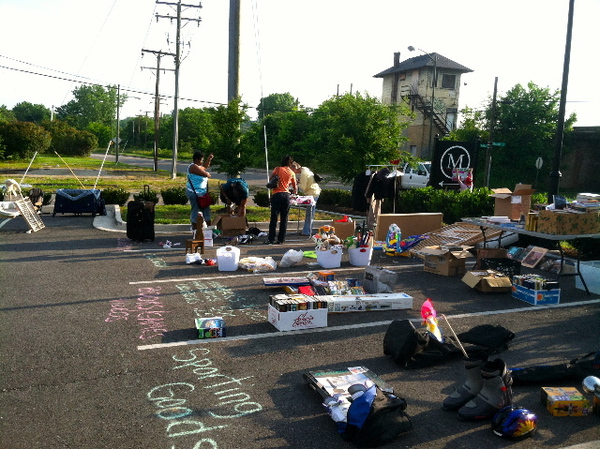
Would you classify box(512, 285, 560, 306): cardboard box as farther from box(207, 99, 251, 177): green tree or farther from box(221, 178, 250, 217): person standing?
box(207, 99, 251, 177): green tree

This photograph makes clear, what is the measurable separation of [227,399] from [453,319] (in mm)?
3764

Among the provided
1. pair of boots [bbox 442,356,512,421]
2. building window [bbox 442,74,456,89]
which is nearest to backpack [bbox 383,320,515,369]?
pair of boots [bbox 442,356,512,421]

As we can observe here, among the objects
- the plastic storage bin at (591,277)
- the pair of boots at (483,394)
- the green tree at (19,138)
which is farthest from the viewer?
the green tree at (19,138)

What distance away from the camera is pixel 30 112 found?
338 feet

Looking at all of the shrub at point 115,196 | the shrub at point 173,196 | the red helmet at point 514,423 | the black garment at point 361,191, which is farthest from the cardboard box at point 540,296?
the shrub at point 115,196

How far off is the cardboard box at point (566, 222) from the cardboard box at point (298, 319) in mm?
4681

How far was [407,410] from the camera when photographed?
4672 mm

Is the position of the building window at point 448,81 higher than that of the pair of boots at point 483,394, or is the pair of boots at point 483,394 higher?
the building window at point 448,81

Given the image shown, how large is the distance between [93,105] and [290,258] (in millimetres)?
107118

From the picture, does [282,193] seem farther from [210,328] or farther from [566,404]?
[566,404]

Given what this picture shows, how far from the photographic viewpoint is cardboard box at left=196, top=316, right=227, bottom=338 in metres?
6.31

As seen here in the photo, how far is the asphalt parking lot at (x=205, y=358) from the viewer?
167 inches

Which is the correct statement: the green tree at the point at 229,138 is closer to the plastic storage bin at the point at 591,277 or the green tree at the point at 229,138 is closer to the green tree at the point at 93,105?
the plastic storage bin at the point at 591,277

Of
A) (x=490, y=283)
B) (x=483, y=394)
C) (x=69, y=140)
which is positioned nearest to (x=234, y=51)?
(x=490, y=283)
